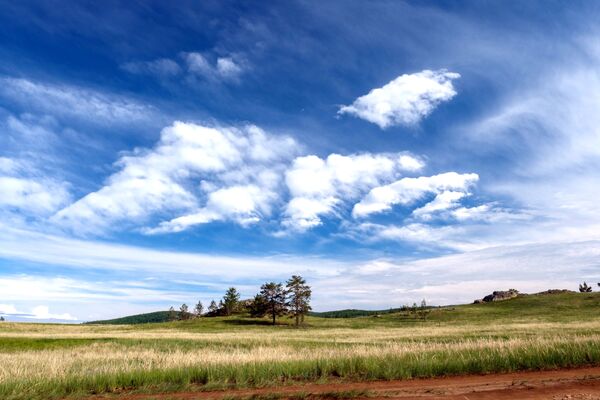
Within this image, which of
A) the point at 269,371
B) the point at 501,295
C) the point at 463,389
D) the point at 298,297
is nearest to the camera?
the point at 463,389

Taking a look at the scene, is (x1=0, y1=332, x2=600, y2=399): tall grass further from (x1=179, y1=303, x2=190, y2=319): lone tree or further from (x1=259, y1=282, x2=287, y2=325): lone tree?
(x1=179, y1=303, x2=190, y2=319): lone tree

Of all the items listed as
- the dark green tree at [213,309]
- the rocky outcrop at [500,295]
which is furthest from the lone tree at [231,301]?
the rocky outcrop at [500,295]

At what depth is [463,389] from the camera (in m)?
10.6

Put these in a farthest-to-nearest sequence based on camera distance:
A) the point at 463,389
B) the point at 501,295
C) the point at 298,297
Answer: the point at 501,295 → the point at 298,297 → the point at 463,389

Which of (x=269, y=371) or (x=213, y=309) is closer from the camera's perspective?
(x=269, y=371)

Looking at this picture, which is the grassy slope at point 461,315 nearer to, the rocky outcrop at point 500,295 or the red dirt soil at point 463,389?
the rocky outcrop at point 500,295

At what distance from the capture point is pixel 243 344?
3688 cm

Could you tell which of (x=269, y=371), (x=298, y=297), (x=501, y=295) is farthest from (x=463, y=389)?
(x=501, y=295)

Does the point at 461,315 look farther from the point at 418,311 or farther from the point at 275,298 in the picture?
the point at 275,298

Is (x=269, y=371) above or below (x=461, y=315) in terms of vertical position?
above

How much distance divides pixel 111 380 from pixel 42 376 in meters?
2.38

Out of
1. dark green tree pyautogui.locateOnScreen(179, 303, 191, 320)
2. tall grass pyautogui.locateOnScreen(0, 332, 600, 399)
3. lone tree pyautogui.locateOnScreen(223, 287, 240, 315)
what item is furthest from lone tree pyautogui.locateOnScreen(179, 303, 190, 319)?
tall grass pyautogui.locateOnScreen(0, 332, 600, 399)

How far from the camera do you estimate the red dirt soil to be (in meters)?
9.82

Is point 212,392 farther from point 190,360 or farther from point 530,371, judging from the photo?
point 530,371
